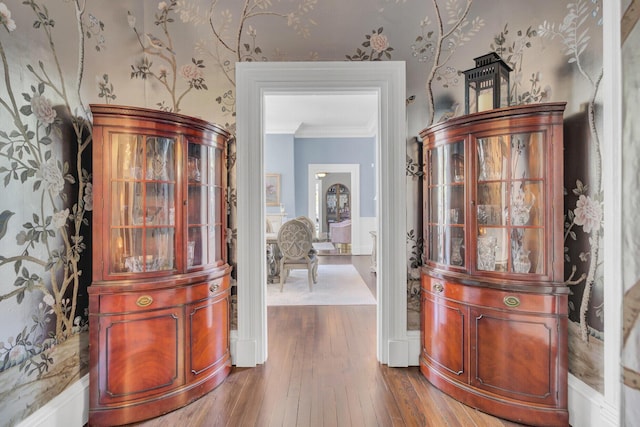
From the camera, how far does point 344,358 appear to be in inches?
107

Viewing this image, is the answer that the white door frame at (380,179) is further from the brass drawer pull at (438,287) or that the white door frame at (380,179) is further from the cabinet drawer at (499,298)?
the cabinet drawer at (499,298)

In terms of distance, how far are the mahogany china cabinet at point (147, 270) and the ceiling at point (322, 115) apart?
368 cm

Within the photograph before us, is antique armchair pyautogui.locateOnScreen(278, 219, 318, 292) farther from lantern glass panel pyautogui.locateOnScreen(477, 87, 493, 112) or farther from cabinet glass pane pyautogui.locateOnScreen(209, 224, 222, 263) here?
lantern glass panel pyautogui.locateOnScreen(477, 87, 493, 112)

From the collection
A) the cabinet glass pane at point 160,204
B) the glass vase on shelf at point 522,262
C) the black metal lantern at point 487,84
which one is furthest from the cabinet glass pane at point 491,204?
the cabinet glass pane at point 160,204

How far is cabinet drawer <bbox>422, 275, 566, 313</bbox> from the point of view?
1.86m

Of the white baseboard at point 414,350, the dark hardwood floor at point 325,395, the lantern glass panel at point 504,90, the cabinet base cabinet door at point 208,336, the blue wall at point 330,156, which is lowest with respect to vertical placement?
the dark hardwood floor at point 325,395

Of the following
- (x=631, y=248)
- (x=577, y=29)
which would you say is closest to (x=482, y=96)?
(x=577, y=29)

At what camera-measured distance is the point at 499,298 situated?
196 centimetres

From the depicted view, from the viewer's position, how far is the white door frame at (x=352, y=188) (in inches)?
340

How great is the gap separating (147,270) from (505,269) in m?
2.28

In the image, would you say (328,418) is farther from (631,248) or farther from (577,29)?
(577,29)

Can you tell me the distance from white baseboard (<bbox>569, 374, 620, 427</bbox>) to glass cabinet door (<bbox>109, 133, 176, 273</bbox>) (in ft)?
8.51

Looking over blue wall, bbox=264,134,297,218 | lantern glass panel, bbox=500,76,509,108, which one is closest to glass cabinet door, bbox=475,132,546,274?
lantern glass panel, bbox=500,76,509,108

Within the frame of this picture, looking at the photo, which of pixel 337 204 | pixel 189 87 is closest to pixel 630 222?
pixel 189 87
